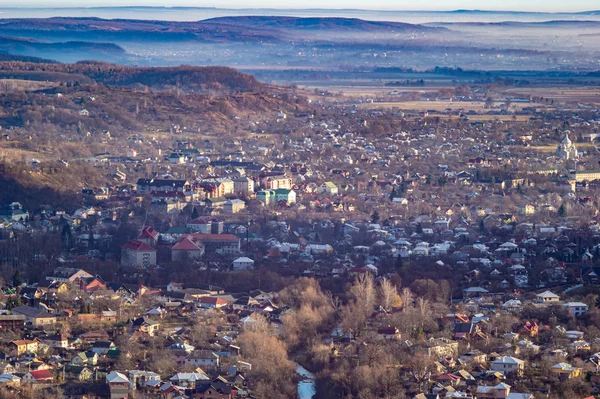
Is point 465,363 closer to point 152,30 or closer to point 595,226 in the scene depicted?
point 595,226

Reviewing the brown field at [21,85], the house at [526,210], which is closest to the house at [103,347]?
the house at [526,210]

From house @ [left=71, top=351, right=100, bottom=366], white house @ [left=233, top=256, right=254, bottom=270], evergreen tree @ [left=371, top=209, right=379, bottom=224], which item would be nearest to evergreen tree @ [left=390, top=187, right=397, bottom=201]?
evergreen tree @ [left=371, top=209, right=379, bottom=224]

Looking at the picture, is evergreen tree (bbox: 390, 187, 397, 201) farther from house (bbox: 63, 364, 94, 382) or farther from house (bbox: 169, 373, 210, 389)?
house (bbox: 63, 364, 94, 382)

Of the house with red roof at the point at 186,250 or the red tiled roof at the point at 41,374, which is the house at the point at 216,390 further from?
the house with red roof at the point at 186,250

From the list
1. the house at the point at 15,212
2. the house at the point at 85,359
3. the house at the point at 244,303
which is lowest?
the house at the point at 15,212

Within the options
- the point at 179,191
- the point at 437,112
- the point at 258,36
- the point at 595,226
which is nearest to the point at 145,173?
the point at 179,191
